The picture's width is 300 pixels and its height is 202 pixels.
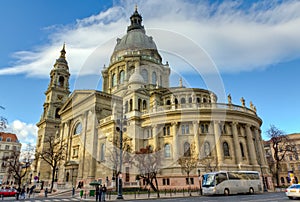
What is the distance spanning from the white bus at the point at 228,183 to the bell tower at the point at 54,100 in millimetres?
44969

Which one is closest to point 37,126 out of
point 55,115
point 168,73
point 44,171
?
point 55,115

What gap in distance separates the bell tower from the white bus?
44969 millimetres

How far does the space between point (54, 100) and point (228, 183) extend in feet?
172

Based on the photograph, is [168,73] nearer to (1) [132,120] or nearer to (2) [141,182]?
(1) [132,120]

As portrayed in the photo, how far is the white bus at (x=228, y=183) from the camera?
23234mm

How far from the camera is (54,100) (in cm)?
6300

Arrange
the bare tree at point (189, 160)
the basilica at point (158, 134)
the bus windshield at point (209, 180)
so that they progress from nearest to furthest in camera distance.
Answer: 1. the bus windshield at point (209, 180)
2. the bare tree at point (189, 160)
3. the basilica at point (158, 134)

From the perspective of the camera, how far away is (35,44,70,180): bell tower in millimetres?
60969

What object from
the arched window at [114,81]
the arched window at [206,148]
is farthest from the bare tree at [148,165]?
the arched window at [114,81]

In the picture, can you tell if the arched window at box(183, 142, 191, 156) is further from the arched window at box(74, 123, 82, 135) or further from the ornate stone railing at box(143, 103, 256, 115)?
the arched window at box(74, 123, 82, 135)

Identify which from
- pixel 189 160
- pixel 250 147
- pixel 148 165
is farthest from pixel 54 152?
pixel 250 147

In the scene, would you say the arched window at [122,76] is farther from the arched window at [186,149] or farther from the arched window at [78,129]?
the arched window at [186,149]

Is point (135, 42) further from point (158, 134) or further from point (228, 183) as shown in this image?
point (228, 183)

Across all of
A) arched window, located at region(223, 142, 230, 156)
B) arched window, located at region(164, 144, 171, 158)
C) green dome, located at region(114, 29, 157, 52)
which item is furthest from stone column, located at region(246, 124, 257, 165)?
green dome, located at region(114, 29, 157, 52)
